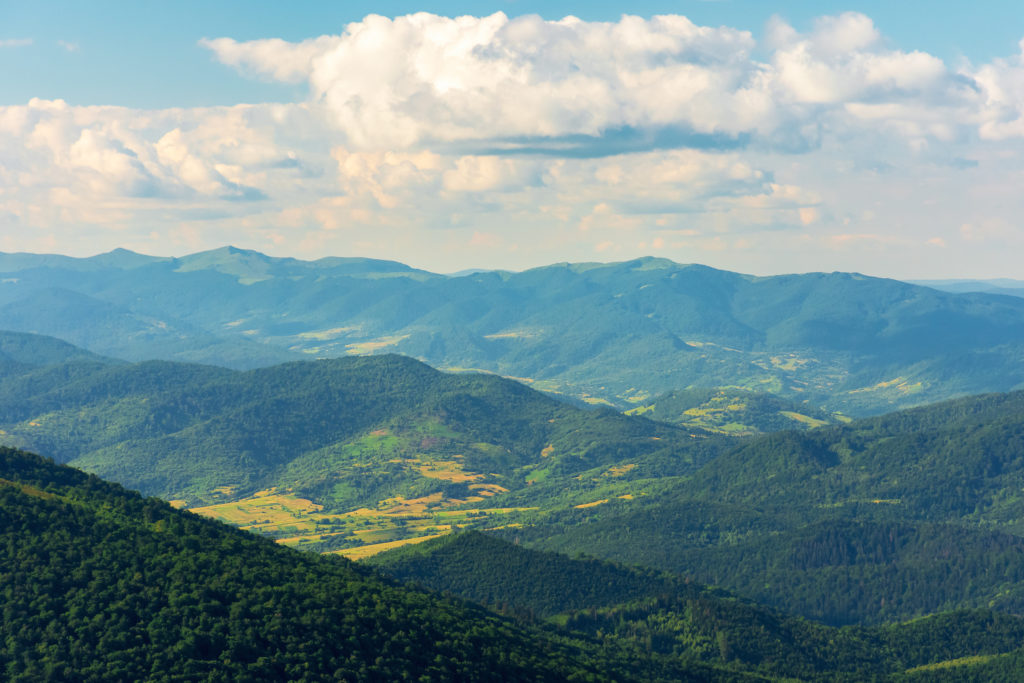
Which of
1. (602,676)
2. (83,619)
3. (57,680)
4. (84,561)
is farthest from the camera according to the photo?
(602,676)

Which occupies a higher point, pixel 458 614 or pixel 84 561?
pixel 84 561

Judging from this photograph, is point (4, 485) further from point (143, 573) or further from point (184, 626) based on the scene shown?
point (184, 626)

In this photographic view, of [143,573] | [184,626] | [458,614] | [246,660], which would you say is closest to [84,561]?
[143,573]

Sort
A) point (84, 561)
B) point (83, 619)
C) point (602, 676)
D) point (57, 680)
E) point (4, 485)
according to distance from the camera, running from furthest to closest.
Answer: point (602, 676)
point (4, 485)
point (84, 561)
point (83, 619)
point (57, 680)

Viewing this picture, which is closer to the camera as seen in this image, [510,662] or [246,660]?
[246,660]

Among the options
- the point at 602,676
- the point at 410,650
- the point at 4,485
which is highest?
the point at 4,485

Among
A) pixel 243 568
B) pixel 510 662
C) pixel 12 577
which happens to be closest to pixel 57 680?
pixel 12 577

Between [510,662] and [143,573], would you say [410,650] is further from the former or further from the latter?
[143,573]
